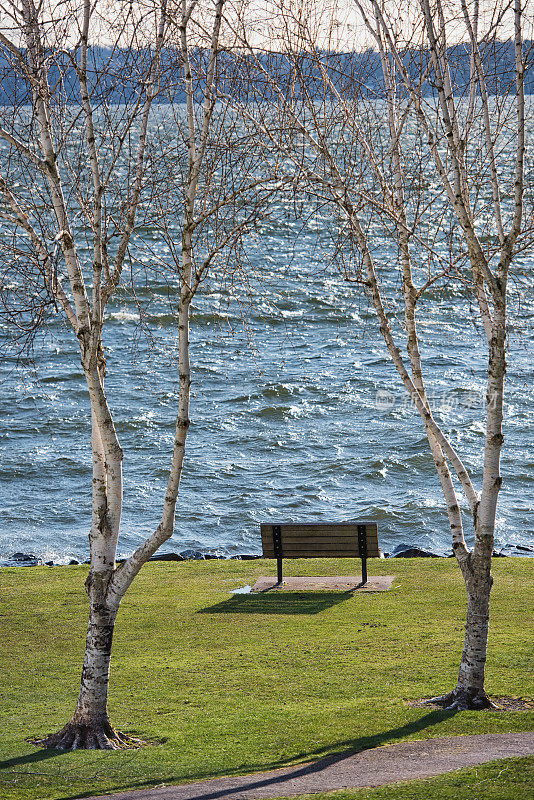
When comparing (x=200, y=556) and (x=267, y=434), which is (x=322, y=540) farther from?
(x=267, y=434)

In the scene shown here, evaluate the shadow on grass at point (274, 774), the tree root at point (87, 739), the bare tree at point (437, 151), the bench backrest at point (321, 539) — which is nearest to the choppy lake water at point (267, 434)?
the bench backrest at point (321, 539)

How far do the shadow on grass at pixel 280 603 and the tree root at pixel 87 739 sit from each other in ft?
13.4

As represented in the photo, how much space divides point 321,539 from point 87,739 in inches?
223

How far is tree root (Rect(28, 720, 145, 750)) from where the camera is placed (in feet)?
22.2

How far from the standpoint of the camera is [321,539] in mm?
12016

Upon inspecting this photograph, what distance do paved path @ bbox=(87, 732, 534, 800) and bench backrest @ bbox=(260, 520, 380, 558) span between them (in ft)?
17.9

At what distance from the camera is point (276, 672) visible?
334 inches

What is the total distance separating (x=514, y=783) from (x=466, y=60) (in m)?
5.75

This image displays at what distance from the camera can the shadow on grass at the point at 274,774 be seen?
570 cm

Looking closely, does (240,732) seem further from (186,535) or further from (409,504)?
(409,504)

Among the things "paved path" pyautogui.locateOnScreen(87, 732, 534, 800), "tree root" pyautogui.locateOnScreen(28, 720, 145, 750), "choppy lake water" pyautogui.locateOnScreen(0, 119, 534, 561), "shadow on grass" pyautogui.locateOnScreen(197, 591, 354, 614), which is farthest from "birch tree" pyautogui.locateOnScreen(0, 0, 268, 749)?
"choppy lake water" pyautogui.locateOnScreen(0, 119, 534, 561)

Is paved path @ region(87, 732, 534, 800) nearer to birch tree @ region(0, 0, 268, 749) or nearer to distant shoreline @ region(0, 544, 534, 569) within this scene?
birch tree @ region(0, 0, 268, 749)

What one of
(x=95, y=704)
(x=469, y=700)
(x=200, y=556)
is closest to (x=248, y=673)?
(x=95, y=704)

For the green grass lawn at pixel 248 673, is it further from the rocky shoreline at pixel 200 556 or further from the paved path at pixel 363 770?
the rocky shoreline at pixel 200 556
